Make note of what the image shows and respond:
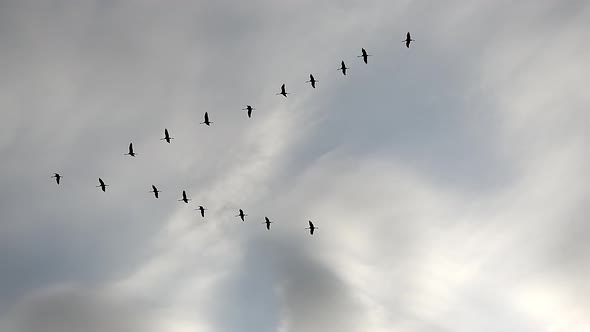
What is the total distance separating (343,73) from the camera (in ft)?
591

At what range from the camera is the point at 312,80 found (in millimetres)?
182500

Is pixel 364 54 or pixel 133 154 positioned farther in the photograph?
pixel 133 154

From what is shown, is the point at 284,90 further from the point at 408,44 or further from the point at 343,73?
the point at 408,44

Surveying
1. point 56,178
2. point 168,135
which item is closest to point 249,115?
point 168,135

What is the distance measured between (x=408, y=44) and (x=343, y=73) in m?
16.8

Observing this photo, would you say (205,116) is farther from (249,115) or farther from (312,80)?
(312,80)

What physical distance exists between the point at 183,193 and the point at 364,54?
199ft

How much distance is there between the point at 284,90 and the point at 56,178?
65197 millimetres

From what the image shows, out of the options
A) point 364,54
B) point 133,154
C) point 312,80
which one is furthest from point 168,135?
point 364,54

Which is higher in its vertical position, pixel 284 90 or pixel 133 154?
pixel 284 90

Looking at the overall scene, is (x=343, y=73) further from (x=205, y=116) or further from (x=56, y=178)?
(x=56, y=178)

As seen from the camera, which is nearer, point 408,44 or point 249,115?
point 408,44

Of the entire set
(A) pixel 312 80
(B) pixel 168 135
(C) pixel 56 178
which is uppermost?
(A) pixel 312 80

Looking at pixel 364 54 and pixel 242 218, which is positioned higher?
pixel 364 54
